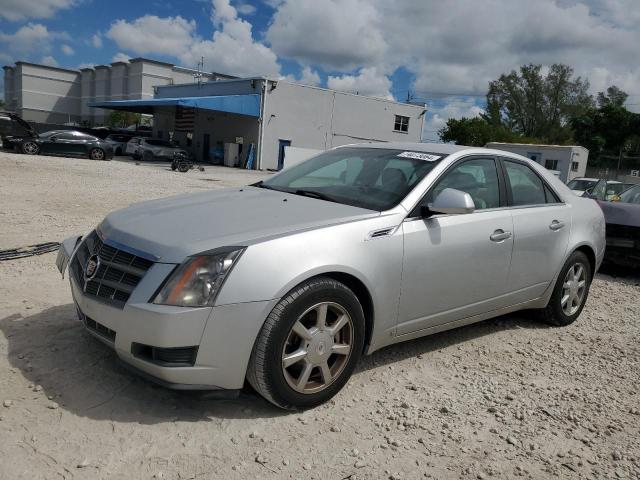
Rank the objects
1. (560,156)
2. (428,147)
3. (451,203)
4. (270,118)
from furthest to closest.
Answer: (560,156) < (270,118) < (428,147) < (451,203)

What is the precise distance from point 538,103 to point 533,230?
73075 millimetres

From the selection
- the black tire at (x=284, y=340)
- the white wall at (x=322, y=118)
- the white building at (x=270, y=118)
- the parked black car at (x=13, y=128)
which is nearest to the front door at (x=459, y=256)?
the black tire at (x=284, y=340)

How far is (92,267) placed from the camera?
317cm

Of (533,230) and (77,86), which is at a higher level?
(77,86)

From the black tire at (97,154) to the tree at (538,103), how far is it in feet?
179

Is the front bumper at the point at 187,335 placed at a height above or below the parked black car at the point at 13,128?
below

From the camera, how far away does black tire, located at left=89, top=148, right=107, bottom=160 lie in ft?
85.7

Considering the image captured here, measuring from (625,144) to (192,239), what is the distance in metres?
56.1

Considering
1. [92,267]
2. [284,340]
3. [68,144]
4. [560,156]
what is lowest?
[284,340]

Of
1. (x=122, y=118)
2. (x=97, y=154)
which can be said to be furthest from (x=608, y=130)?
(x=122, y=118)

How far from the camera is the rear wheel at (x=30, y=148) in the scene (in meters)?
24.5

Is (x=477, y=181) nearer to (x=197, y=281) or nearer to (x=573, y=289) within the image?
(x=573, y=289)

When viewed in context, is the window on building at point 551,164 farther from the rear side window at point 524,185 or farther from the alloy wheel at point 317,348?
the alloy wheel at point 317,348

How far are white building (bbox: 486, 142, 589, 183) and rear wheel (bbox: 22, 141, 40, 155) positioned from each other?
2692 centimetres
